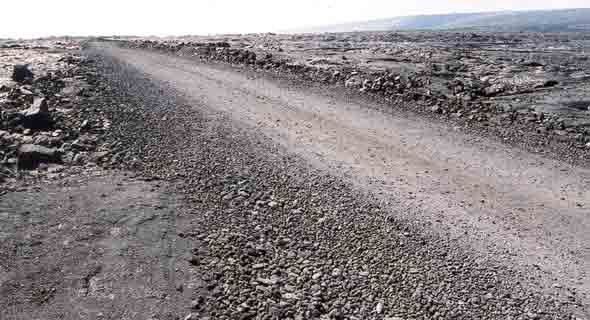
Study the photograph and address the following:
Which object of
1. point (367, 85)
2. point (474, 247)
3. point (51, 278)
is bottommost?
point (474, 247)

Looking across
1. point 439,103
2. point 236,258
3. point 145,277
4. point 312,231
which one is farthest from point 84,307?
point 439,103

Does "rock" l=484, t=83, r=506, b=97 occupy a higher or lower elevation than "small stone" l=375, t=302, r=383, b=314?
higher

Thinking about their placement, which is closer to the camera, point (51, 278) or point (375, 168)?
point (51, 278)

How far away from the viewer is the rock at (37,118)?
30.3 ft

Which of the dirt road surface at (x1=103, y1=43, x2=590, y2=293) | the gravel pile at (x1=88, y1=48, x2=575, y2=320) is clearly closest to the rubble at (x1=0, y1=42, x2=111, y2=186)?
the gravel pile at (x1=88, y1=48, x2=575, y2=320)

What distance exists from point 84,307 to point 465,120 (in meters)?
10.2

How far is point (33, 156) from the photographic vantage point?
7.59 meters

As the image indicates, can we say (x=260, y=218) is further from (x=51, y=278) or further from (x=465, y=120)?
(x=465, y=120)

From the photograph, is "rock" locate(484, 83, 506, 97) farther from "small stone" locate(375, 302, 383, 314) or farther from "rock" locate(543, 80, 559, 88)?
"small stone" locate(375, 302, 383, 314)

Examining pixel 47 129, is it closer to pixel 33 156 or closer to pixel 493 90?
pixel 33 156

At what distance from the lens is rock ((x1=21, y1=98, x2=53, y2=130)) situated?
923cm

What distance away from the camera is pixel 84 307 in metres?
4.21

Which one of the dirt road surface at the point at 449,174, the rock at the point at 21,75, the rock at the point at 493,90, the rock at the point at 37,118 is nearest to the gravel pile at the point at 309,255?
the dirt road surface at the point at 449,174

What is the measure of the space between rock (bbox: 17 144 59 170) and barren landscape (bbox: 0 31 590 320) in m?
0.03
